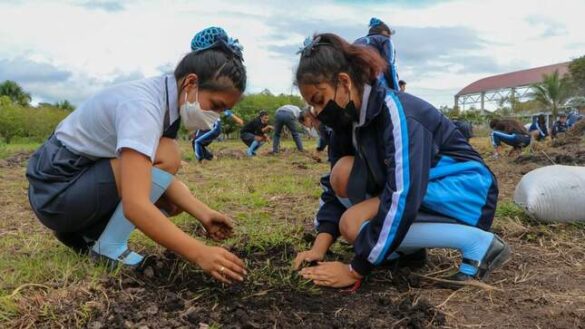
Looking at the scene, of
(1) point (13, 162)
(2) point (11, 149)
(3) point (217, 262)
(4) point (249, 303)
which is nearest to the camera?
(3) point (217, 262)

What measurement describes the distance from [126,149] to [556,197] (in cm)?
256

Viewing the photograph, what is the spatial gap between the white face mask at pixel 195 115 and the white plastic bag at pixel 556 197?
2119 mm

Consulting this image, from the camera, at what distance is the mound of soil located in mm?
1846

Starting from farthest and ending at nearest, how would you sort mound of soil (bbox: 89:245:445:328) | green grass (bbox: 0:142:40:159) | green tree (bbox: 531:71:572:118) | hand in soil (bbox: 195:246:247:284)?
green tree (bbox: 531:71:572:118) → green grass (bbox: 0:142:40:159) → hand in soil (bbox: 195:246:247:284) → mound of soil (bbox: 89:245:445:328)

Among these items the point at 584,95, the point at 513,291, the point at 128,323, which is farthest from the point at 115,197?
the point at 584,95

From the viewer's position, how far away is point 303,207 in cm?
428

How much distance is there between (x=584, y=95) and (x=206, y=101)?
43.6m

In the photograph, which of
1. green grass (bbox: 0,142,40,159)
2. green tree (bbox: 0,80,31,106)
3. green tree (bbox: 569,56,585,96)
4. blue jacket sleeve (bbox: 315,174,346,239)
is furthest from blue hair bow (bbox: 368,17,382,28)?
green tree (bbox: 0,80,31,106)

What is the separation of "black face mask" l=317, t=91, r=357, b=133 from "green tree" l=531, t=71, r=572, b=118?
1489 inches

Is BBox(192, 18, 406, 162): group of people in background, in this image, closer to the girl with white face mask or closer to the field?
the girl with white face mask

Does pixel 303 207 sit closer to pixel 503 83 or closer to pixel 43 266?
pixel 43 266

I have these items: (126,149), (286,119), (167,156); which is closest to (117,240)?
(167,156)

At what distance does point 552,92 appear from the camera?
3747 cm

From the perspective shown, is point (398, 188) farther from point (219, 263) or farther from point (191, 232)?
point (191, 232)
